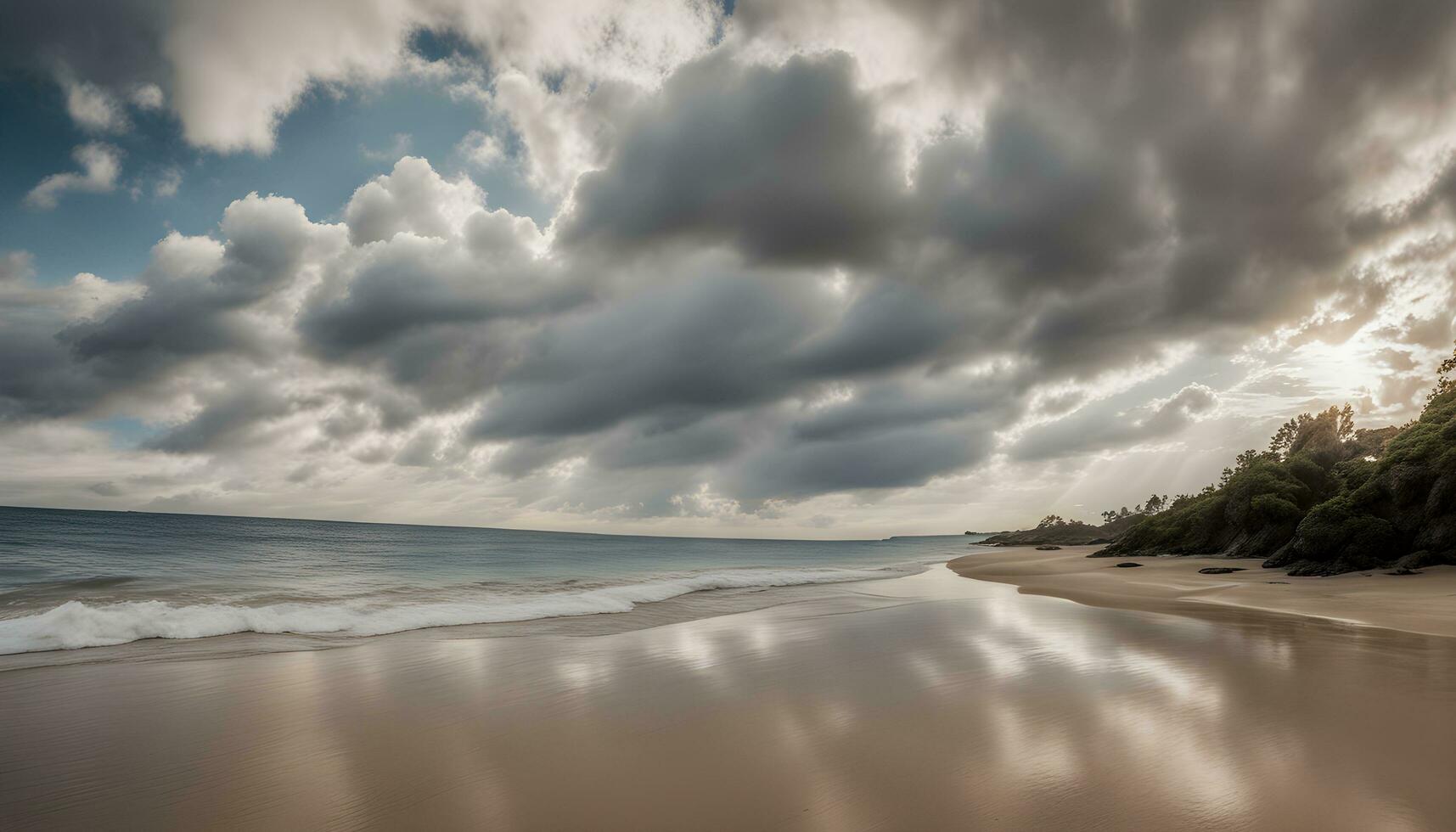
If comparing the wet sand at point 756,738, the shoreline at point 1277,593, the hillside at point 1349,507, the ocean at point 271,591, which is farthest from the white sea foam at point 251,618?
the hillside at point 1349,507

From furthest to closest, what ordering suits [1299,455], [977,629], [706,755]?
[1299,455], [977,629], [706,755]

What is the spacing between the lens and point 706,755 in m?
4.95

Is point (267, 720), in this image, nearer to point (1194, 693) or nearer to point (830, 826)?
point (830, 826)

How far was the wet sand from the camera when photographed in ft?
12.9

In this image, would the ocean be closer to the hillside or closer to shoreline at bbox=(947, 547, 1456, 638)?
shoreline at bbox=(947, 547, 1456, 638)

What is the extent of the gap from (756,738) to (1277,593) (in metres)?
17.5

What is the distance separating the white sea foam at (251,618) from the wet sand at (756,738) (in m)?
2.58

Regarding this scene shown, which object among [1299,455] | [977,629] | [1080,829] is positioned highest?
[1299,455]

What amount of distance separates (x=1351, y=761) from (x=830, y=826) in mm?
4203

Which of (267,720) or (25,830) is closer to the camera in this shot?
(25,830)

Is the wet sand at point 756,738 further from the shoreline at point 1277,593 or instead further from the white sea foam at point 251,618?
the shoreline at point 1277,593

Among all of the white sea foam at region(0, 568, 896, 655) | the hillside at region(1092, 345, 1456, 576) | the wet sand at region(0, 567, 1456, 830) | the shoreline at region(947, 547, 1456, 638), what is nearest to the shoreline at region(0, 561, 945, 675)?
the white sea foam at region(0, 568, 896, 655)

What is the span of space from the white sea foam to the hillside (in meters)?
22.2

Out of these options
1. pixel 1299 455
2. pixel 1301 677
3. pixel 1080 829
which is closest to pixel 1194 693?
pixel 1301 677
